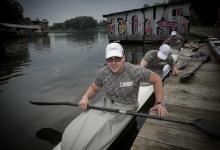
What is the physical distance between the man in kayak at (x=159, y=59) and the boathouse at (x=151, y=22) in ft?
61.1

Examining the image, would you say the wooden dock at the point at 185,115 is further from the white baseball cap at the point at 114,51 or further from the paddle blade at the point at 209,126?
the white baseball cap at the point at 114,51

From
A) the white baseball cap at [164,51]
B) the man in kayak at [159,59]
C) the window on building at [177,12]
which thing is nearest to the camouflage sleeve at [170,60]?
the man in kayak at [159,59]

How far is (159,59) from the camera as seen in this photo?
7801 mm

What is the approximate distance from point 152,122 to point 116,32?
27221mm

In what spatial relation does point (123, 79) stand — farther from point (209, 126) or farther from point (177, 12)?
point (177, 12)

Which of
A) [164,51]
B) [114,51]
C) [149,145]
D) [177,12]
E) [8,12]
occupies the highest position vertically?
[8,12]

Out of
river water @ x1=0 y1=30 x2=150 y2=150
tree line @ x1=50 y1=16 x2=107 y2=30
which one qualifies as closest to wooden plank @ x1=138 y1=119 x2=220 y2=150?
river water @ x1=0 y1=30 x2=150 y2=150

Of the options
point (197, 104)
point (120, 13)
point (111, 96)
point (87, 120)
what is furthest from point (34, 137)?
point (120, 13)

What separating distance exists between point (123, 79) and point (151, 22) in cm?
2454

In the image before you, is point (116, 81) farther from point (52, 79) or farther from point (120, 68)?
point (52, 79)

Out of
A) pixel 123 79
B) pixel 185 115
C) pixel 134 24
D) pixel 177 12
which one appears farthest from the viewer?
pixel 134 24

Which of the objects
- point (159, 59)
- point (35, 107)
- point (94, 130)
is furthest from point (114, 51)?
point (35, 107)

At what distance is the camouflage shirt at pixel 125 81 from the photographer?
379 centimetres

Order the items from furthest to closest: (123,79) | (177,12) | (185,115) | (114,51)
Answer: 1. (177,12)
2. (185,115)
3. (123,79)
4. (114,51)
